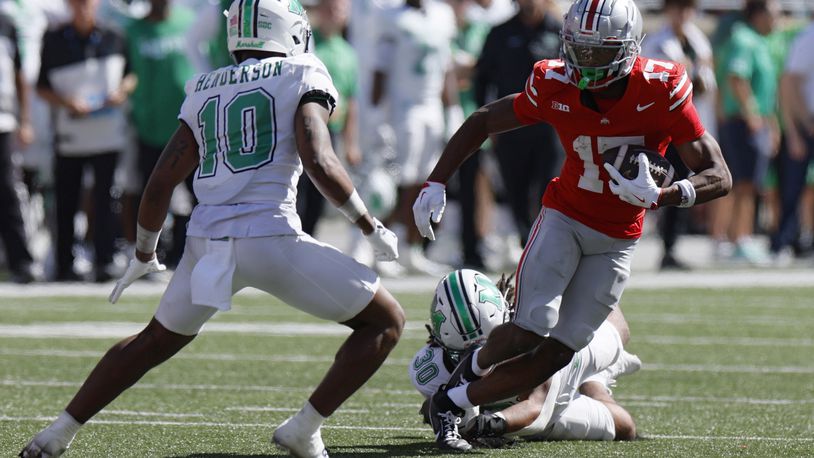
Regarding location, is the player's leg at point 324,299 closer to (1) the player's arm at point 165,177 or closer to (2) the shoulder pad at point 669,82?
(1) the player's arm at point 165,177

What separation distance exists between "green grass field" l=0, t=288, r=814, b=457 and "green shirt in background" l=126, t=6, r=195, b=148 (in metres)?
1.71

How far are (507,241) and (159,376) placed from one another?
6.32m

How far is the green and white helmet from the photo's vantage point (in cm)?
520

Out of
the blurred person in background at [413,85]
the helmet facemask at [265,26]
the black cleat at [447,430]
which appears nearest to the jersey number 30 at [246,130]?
the helmet facemask at [265,26]

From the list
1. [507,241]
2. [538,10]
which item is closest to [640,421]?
[538,10]

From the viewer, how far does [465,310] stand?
571 cm

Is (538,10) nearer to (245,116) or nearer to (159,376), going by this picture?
(159,376)

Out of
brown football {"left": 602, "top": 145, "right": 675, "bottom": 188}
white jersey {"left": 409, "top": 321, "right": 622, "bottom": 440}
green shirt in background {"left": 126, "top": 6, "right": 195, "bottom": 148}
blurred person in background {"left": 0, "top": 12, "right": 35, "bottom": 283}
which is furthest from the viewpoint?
green shirt in background {"left": 126, "top": 6, "right": 195, "bottom": 148}

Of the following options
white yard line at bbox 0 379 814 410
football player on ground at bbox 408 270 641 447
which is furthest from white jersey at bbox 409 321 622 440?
white yard line at bbox 0 379 814 410

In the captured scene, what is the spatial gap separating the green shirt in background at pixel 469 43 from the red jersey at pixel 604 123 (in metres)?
8.13

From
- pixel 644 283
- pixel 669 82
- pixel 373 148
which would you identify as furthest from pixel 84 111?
pixel 669 82

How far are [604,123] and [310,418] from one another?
4.63 ft

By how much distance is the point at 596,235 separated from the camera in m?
5.46

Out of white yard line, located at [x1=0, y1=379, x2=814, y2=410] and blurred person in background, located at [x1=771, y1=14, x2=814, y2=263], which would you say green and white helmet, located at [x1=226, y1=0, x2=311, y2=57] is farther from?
blurred person in background, located at [x1=771, y1=14, x2=814, y2=263]
